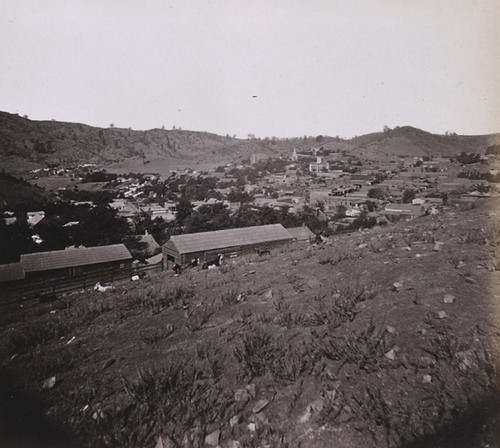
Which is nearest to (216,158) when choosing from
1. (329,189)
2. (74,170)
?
(74,170)

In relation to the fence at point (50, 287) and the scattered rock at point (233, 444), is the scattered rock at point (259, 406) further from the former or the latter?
the fence at point (50, 287)

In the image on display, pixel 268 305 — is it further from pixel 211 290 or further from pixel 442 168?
pixel 442 168

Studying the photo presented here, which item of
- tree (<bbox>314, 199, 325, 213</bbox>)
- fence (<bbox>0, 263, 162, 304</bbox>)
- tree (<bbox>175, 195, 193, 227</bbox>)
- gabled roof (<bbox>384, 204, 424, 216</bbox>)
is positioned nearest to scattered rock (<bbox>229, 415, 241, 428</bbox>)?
fence (<bbox>0, 263, 162, 304</bbox>)

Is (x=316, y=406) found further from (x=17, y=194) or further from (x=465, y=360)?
(x=17, y=194)

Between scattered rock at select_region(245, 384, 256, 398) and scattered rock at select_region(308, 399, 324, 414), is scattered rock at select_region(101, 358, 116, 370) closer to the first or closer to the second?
scattered rock at select_region(245, 384, 256, 398)

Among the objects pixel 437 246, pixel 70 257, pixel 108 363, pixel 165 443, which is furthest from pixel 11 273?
pixel 437 246
